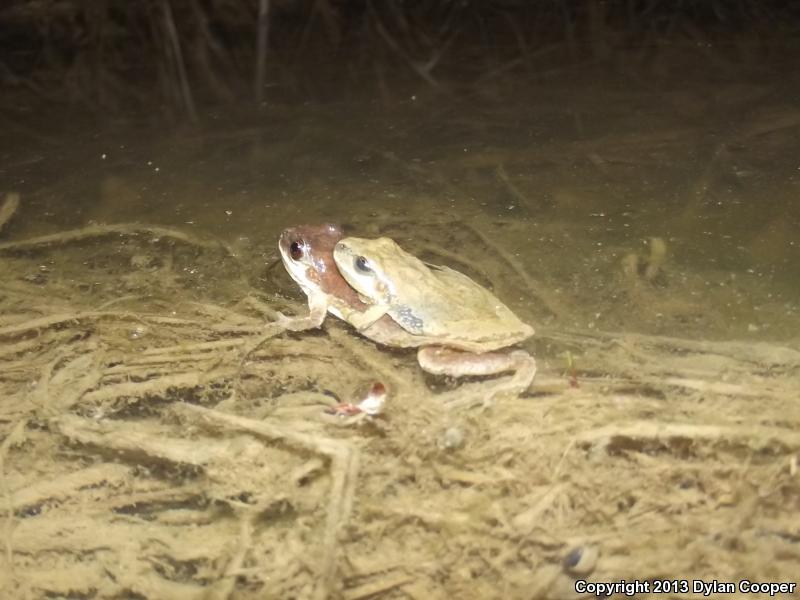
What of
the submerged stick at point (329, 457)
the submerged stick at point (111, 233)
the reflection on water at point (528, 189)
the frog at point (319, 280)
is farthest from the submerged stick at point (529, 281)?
the submerged stick at point (111, 233)

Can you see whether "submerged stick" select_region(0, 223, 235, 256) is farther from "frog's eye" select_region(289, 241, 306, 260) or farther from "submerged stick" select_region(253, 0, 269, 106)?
"submerged stick" select_region(253, 0, 269, 106)

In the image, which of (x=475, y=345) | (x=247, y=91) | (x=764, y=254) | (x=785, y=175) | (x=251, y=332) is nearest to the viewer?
(x=475, y=345)

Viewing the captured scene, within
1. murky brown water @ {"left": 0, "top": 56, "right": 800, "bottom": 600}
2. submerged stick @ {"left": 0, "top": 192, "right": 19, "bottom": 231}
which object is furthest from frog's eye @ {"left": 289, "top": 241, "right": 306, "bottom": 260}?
submerged stick @ {"left": 0, "top": 192, "right": 19, "bottom": 231}

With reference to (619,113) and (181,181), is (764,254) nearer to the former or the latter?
(619,113)

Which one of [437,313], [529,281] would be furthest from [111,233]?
[529,281]

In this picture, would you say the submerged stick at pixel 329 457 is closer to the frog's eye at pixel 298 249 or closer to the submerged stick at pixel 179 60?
the frog's eye at pixel 298 249

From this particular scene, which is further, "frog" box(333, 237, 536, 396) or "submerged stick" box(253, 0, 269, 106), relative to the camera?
"submerged stick" box(253, 0, 269, 106)

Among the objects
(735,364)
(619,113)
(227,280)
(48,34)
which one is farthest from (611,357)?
(48,34)

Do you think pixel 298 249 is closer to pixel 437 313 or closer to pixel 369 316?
pixel 369 316
